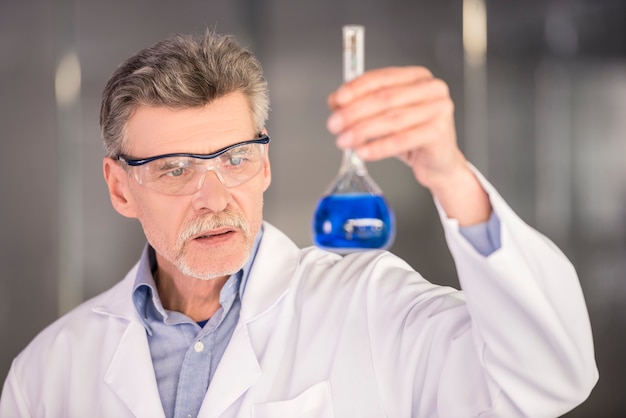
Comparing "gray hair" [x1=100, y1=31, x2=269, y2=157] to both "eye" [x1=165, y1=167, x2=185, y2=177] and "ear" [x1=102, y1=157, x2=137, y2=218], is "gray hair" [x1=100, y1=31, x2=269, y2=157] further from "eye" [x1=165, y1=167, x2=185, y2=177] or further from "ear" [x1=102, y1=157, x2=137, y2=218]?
"eye" [x1=165, y1=167, x2=185, y2=177]

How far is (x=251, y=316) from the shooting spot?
195 cm

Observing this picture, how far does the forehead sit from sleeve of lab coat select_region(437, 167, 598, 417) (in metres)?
0.81

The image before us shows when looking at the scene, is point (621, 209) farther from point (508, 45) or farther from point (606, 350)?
point (508, 45)

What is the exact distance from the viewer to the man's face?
1.89 meters

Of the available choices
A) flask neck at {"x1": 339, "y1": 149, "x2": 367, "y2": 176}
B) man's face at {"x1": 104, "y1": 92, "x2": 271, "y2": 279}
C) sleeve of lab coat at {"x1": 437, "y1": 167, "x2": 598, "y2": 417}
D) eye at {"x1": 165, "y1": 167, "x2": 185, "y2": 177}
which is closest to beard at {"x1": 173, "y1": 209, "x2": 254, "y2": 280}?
man's face at {"x1": 104, "y1": 92, "x2": 271, "y2": 279}

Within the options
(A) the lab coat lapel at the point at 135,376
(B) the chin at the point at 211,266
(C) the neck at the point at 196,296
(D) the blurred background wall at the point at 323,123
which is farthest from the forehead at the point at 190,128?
(D) the blurred background wall at the point at 323,123

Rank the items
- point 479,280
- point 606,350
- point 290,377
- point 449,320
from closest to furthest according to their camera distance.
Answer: point 479,280, point 449,320, point 290,377, point 606,350

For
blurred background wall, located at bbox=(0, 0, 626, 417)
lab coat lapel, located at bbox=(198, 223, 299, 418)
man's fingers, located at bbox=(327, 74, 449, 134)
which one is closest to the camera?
man's fingers, located at bbox=(327, 74, 449, 134)

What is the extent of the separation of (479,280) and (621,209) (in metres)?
2.50

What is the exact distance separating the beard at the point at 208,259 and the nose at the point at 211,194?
1.4 inches

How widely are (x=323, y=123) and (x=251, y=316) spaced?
6.41 ft

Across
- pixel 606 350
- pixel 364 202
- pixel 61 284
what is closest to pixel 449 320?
pixel 364 202

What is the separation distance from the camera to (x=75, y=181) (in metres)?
3.80

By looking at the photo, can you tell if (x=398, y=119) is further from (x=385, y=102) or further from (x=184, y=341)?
(x=184, y=341)
